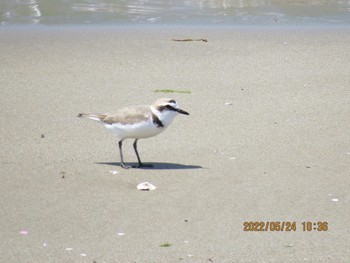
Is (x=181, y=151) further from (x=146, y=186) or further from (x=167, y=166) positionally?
(x=146, y=186)

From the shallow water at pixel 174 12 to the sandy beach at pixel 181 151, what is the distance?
165 centimetres

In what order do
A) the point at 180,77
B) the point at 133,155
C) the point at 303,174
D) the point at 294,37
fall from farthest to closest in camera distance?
the point at 294,37 < the point at 180,77 < the point at 133,155 < the point at 303,174

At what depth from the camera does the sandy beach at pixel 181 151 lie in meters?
5.55

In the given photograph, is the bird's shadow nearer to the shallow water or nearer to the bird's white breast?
the bird's white breast

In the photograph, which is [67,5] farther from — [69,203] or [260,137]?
[69,203]

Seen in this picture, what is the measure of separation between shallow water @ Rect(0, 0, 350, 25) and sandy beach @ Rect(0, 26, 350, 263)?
165cm

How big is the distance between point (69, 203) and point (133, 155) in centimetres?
151

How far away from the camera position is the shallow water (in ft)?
47.8

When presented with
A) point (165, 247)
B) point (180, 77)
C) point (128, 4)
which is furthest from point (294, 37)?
point (165, 247)

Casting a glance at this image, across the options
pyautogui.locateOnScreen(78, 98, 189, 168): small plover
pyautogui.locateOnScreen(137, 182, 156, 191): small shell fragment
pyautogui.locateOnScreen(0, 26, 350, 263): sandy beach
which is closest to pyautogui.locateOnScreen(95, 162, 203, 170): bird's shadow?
pyautogui.locateOnScreen(0, 26, 350, 263): sandy beach

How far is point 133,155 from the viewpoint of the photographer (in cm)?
762
